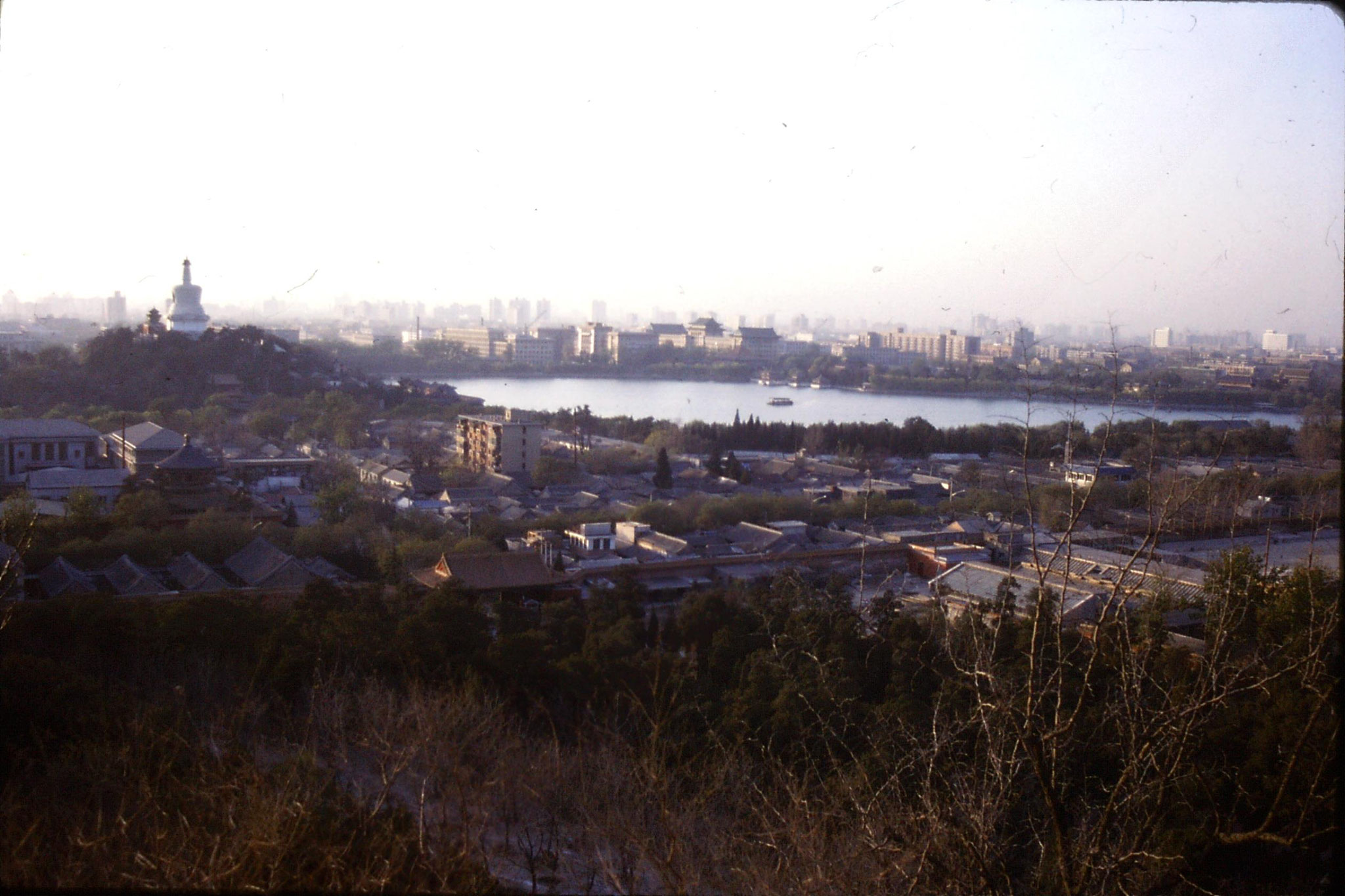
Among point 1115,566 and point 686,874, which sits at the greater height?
point 1115,566

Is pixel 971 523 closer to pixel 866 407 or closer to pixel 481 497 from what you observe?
pixel 481 497

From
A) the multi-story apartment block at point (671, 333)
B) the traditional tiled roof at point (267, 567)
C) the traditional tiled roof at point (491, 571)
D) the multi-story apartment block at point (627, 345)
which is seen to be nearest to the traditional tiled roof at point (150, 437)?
the traditional tiled roof at point (267, 567)

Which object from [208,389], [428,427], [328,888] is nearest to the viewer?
[328,888]

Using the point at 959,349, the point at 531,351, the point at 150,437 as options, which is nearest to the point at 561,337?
the point at 531,351

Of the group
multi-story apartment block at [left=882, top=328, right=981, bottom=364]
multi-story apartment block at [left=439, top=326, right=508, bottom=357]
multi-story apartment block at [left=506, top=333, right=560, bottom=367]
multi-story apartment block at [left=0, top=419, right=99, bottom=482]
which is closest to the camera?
multi-story apartment block at [left=0, top=419, right=99, bottom=482]

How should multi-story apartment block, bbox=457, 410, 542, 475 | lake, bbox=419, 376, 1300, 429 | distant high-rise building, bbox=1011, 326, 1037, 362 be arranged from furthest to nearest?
lake, bbox=419, 376, 1300, 429
multi-story apartment block, bbox=457, 410, 542, 475
distant high-rise building, bbox=1011, 326, 1037, 362

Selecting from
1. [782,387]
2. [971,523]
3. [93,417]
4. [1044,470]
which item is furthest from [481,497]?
[782,387]

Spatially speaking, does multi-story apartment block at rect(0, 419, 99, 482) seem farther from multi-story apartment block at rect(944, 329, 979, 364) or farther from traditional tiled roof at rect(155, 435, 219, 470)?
multi-story apartment block at rect(944, 329, 979, 364)

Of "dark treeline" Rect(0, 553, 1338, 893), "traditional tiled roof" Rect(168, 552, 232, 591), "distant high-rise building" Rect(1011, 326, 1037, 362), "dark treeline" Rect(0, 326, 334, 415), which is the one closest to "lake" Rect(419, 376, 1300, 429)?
"dark treeline" Rect(0, 326, 334, 415)
